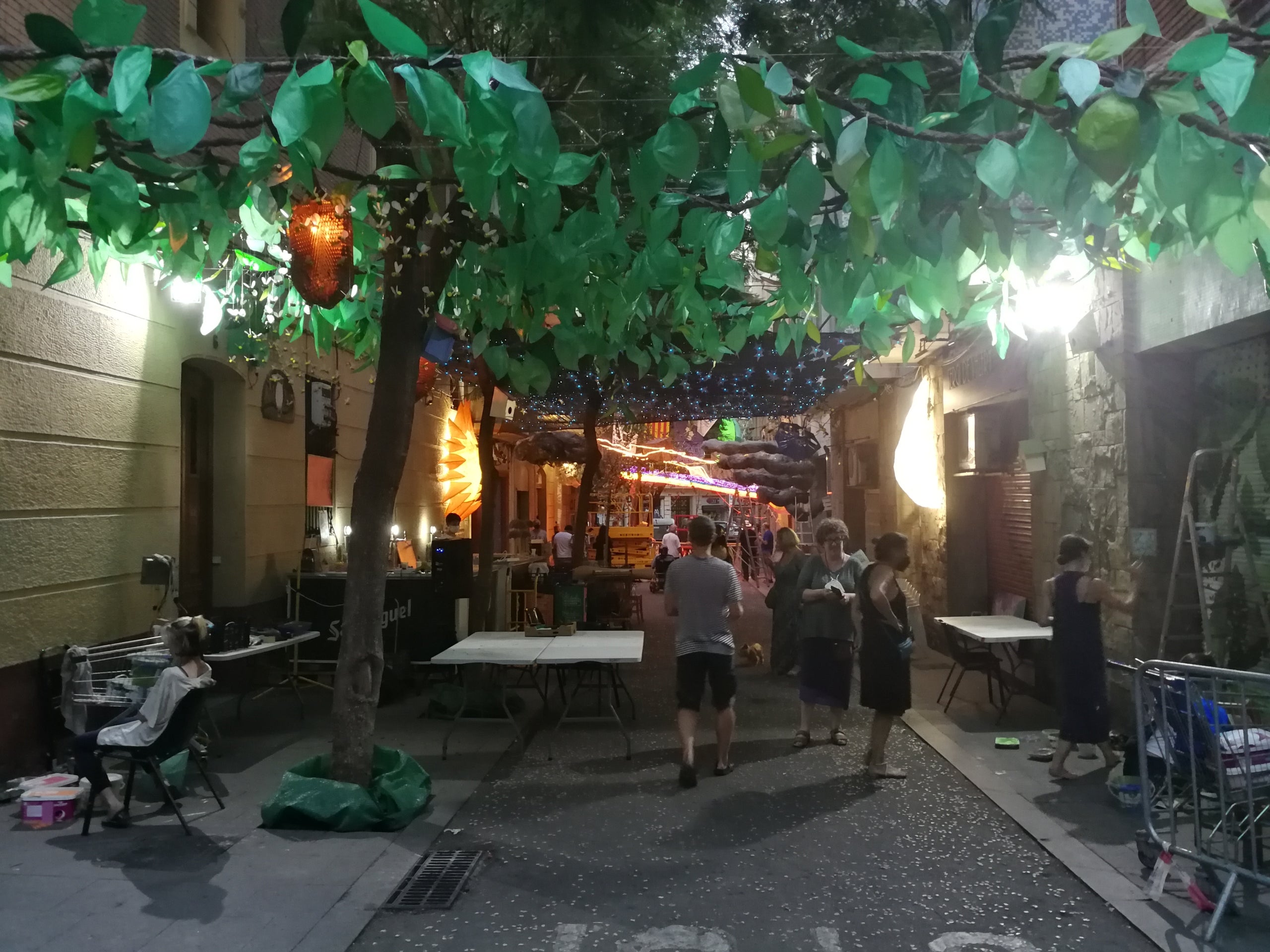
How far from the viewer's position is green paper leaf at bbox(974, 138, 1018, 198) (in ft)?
9.71

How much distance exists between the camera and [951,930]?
14.6ft

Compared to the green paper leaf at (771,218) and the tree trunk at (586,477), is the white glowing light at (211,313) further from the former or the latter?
the tree trunk at (586,477)

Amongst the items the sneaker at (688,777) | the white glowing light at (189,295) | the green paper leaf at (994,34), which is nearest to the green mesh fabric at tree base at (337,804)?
the sneaker at (688,777)

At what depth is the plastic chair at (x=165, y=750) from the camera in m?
5.56

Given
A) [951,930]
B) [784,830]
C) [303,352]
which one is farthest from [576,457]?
[951,930]

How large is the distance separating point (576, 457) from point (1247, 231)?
1498 centimetres

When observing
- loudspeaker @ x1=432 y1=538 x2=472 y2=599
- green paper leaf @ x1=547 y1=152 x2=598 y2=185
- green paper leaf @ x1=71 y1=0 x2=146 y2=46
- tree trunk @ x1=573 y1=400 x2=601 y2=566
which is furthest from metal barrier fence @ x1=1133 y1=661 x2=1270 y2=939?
tree trunk @ x1=573 y1=400 x2=601 y2=566

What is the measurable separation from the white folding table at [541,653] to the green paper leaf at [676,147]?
186 inches

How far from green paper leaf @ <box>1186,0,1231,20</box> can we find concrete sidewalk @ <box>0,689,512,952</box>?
474 centimetres

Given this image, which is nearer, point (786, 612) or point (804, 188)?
point (804, 188)

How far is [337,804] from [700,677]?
269cm

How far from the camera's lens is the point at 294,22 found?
347 centimetres

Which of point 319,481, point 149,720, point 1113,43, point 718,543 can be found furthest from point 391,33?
point 319,481

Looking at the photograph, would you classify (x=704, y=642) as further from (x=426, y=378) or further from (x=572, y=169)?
(x=426, y=378)
